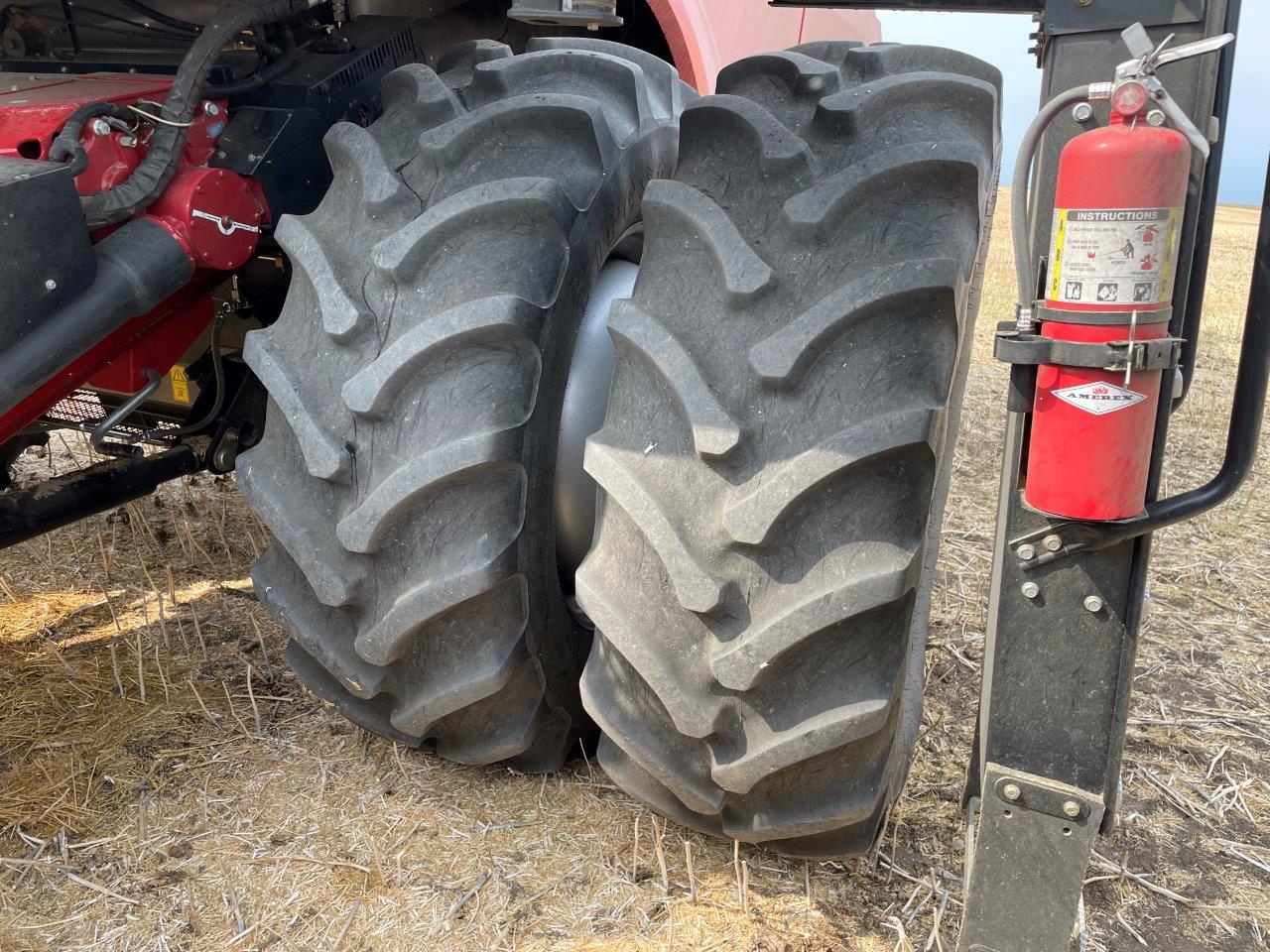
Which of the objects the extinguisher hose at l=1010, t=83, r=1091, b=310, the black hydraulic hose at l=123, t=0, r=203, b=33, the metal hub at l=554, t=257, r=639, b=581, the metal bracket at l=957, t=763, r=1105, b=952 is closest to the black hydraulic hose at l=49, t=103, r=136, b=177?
the black hydraulic hose at l=123, t=0, r=203, b=33

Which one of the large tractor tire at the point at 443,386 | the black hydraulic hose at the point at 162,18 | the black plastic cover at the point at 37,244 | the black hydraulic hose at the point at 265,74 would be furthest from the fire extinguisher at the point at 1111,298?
the black hydraulic hose at the point at 162,18

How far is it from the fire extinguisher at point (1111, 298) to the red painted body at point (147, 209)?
51.8 inches

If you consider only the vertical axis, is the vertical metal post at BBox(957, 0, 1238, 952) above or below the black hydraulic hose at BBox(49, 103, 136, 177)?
below

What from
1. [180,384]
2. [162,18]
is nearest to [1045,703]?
[180,384]

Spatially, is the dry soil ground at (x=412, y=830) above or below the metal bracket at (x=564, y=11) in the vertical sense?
below

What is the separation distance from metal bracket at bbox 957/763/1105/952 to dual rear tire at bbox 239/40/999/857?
20 centimetres

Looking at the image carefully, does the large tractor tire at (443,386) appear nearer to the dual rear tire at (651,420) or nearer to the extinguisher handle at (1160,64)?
the dual rear tire at (651,420)

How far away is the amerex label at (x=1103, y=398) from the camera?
1.11 meters

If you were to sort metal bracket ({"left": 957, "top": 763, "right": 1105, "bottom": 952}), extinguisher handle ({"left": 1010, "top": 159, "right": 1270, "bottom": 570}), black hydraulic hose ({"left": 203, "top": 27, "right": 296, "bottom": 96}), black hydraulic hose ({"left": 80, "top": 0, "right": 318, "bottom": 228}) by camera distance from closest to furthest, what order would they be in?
extinguisher handle ({"left": 1010, "top": 159, "right": 1270, "bottom": 570}), metal bracket ({"left": 957, "top": 763, "right": 1105, "bottom": 952}), black hydraulic hose ({"left": 80, "top": 0, "right": 318, "bottom": 228}), black hydraulic hose ({"left": 203, "top": 27, "right": 296, "bottom": 96})

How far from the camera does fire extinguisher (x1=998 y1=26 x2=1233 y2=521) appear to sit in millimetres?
1055

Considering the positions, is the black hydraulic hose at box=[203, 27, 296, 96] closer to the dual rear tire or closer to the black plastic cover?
the dual rear tire

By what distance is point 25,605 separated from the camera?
2873 millimetres

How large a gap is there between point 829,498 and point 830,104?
57 centimetres

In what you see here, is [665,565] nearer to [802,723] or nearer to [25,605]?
[802,723]
